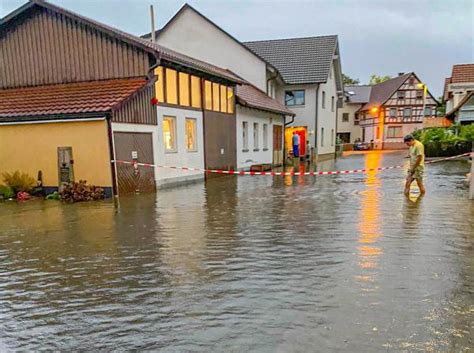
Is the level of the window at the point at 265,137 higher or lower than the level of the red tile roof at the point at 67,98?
lower

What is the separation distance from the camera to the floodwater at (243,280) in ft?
11.5

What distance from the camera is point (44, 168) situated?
41.8ft

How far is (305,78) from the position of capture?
97.1 feet

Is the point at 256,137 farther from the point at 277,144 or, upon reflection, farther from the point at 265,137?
the point at 277,144

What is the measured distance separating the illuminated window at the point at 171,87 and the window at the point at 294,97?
56.4ft

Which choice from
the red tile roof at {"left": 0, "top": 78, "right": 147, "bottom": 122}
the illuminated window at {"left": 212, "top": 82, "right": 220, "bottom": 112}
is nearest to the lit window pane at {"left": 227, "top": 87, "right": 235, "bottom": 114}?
the illuminated window at {"left": 212, "top": 82, "right": 220, "bottom": 112}

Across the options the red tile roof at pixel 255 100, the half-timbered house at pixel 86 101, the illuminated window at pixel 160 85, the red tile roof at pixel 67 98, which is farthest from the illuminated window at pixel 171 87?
the red tile roof at pixel 255 100

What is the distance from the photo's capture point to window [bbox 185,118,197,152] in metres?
16.4

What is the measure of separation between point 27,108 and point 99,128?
2899mm

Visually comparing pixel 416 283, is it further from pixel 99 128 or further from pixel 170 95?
pixel 170 95

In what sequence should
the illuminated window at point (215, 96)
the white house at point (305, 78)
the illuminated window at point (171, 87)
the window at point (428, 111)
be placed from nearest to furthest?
the illuminated window at point (171, 87) → the illuminated window at point (215, 96) → the white house at point (305, 78) → the window at point (428, 111)

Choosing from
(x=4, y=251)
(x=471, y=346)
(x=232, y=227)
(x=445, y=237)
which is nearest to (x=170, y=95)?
(x=232, y=227)

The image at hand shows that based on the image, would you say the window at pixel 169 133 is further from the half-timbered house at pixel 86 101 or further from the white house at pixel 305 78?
the white house at pixel 305 78

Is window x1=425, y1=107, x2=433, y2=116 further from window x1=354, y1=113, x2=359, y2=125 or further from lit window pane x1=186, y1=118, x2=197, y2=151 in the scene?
lit window pane x1=186, y1=118, x2=197, y2=151
